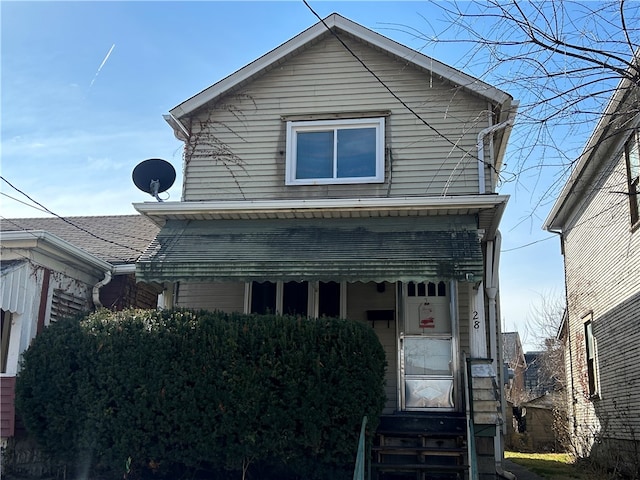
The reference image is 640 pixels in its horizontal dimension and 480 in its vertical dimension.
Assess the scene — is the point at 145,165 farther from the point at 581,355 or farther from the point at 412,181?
the point at 581,355

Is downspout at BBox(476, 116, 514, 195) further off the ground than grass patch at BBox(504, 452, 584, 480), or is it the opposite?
downspout at BBox(476, 116, 514, 195)

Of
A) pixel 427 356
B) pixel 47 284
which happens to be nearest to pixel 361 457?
pixel 427 356

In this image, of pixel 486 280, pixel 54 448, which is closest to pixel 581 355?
pixel 486 280

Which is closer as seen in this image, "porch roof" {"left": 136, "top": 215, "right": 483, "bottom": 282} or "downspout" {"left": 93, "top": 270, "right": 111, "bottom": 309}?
"porch roof" {"left": 136, "top": 215, "right": 483, "bottom": 282}

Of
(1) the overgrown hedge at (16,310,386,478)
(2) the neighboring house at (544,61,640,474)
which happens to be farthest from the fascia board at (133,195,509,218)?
(1) the overgrown hedge at (16,310,386,478)

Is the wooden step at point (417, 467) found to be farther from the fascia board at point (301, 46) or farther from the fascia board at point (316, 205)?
the fascia board at point (301, 46)

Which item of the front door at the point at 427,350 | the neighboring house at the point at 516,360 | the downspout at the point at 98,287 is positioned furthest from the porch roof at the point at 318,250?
the neighboring house at the point at 516,360

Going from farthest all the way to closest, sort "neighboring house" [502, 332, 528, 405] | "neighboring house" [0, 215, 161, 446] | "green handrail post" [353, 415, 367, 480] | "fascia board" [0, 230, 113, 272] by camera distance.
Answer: "neighboring house" [502, 332, 528, 405], "fascia board" [0, 230, 113, 272], "neighboring house" [0, 215, 161, 446], "green handrail post" [353, 415, 367, 480]

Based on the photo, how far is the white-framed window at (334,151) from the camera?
10.9 metres

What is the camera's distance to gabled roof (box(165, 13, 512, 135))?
35.4 feet

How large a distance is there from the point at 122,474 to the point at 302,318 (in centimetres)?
285

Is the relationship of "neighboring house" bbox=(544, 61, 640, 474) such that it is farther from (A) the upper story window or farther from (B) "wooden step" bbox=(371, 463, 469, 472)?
(B) "wooden step" bbox=(371, 463, 469, 472)

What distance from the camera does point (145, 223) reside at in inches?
583

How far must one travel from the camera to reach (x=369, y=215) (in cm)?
998
